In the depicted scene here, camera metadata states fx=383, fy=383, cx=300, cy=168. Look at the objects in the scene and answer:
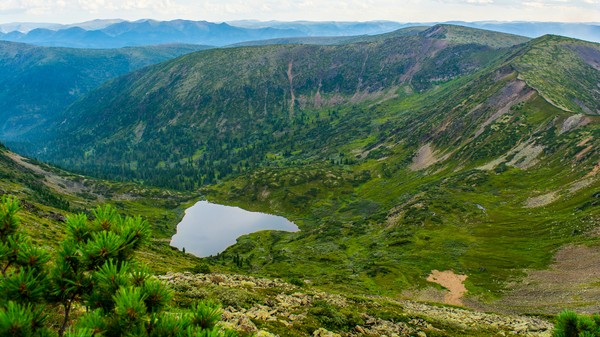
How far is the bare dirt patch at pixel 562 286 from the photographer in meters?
81.6

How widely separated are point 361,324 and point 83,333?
3830cm

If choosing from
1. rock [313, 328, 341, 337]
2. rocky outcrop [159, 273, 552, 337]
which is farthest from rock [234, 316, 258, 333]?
rock [313, 328, 341, 337]

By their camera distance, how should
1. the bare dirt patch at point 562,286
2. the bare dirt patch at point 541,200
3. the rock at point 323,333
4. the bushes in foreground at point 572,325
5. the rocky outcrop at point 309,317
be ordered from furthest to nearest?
the bare dirt patch at point 541,200, the bare dirt patch at point 562,286, the rocky outcrop at point 309,317, the rock at point 323,333, the bushes in foreground at point 572,325

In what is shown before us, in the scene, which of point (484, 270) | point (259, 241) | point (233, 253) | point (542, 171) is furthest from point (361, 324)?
point (542, 171)

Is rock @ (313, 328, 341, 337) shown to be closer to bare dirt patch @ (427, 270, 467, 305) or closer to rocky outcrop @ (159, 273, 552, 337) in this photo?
rocky outcrop @ (159, 273, 552, 337)

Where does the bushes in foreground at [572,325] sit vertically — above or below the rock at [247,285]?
above

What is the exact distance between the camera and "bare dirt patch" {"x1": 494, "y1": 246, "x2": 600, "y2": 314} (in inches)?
3211

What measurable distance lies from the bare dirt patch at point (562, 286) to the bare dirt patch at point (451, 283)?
10.5m

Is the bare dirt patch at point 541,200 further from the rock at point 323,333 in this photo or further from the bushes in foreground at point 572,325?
the bushes in foreground at point 572,325

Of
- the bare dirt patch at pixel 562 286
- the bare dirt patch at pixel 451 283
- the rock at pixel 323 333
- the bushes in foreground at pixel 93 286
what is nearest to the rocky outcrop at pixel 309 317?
the rock at pixel 323 333

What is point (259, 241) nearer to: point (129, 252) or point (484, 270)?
point (484, 270)

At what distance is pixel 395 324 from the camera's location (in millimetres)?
46531

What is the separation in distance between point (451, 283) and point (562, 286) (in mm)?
26754

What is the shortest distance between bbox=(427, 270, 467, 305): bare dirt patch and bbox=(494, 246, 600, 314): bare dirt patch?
10.5 meters
